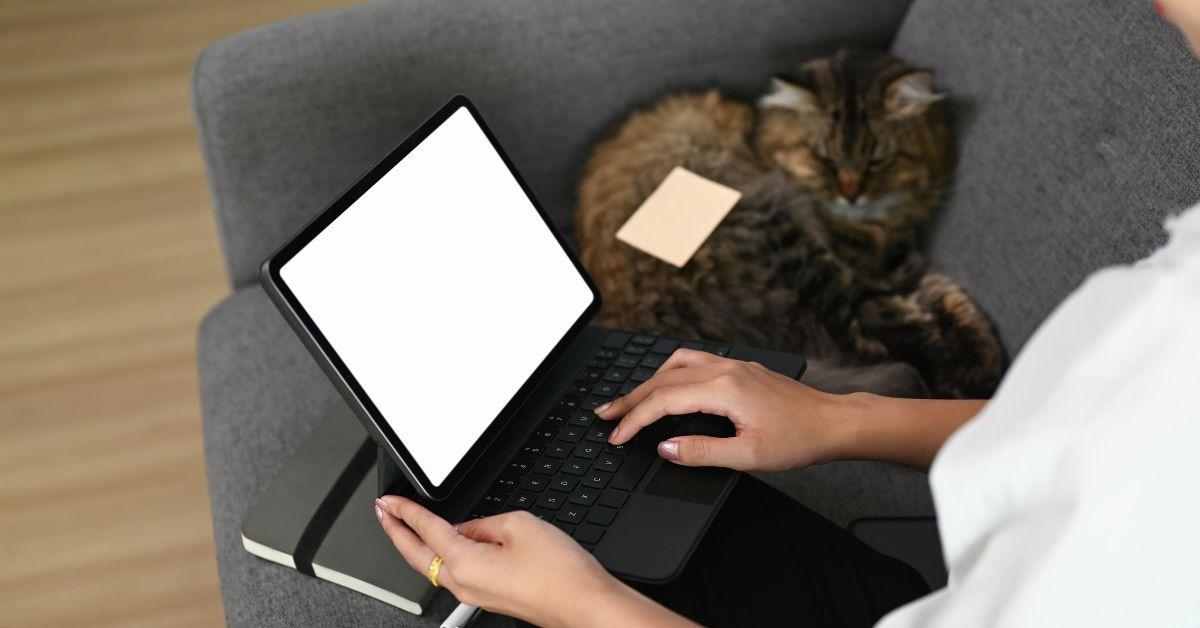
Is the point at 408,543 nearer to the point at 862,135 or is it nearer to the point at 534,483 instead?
the point at 534,483

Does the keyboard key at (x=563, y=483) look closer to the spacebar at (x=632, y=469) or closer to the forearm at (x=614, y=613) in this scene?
the spacebar at (x=632, y=469)

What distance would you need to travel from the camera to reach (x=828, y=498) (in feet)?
3.77

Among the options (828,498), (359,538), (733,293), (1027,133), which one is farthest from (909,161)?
(359,538)

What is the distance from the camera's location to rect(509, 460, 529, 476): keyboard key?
3.22ft

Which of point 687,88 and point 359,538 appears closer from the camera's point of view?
point 359,538

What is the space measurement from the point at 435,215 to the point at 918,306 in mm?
756

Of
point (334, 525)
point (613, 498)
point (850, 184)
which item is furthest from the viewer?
point (850, 184)

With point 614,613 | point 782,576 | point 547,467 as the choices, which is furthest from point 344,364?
point 782,576

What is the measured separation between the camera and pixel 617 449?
98 centimetres

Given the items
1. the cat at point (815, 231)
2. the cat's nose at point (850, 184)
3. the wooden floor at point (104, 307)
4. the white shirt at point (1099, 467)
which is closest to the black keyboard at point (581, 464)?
the cat at point (815, 231)

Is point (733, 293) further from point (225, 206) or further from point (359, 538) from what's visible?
point (225, 206)

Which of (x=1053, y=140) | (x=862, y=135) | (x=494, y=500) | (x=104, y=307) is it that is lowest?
(x=104, y=307)

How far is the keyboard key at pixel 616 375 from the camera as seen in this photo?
1.07 metres

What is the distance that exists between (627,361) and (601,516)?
226 millimetres
